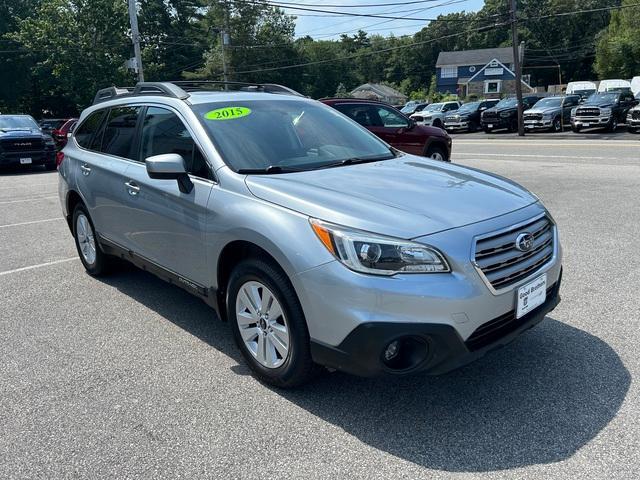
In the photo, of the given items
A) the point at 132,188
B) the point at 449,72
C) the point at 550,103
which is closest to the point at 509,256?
the point at 132,188

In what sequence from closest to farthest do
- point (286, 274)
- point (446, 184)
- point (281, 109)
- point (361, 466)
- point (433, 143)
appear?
1. point (361, 466)
2. point (286, 274)
3. point (446, 184)
4. point (281, 109)
5. point (433, 143)

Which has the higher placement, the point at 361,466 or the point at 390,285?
the point at 390,285

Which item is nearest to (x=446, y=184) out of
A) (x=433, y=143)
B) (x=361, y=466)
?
(x=361, y=466)

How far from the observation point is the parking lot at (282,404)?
2.66 m

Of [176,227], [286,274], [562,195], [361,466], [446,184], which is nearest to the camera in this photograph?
[361,466]

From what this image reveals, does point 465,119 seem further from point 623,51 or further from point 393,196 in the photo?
point 623,51

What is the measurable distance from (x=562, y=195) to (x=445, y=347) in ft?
25.3

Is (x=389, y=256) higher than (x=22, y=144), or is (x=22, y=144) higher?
(x=389, y=256)

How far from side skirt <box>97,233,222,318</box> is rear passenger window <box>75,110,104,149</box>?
103 centimetres

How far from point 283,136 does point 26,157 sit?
51.6 ft

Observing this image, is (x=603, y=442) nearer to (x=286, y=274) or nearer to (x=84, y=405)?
(x=286, y=274)

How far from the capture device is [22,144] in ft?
55.4

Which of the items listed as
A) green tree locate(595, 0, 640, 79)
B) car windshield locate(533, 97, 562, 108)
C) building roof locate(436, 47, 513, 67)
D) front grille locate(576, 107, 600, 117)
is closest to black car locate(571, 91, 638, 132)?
front grille locate(576, 107, 600, 117)

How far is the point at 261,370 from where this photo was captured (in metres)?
3.35
